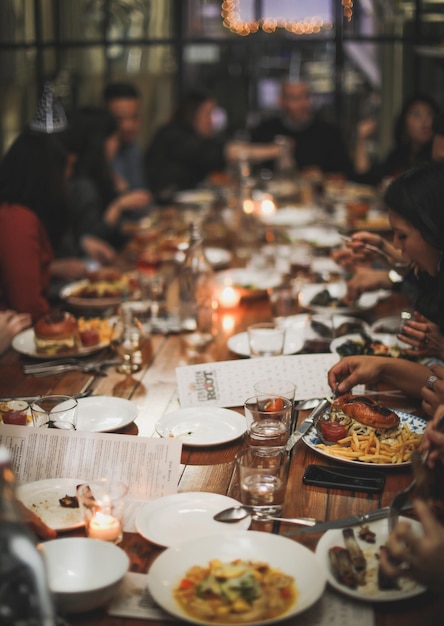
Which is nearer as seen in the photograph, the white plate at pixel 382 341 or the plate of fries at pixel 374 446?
the plate of fries at pixel 374 446

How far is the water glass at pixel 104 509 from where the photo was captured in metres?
1.40

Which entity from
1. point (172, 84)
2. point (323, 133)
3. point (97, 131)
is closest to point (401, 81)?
point (323, 133)

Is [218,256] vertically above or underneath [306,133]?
underneath

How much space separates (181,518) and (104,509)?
15cm

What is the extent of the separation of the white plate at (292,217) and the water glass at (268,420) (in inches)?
109

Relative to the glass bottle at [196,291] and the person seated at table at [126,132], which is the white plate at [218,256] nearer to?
the glass bottle at [196,291]

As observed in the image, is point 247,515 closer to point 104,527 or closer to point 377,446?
point 104,527

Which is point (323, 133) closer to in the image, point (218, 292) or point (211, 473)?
point (218, 292)

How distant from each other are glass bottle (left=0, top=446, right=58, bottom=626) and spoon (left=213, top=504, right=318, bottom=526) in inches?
20.0

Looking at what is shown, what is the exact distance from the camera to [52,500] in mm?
1523

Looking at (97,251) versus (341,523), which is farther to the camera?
(97,251)

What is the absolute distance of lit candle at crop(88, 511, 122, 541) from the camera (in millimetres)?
1396

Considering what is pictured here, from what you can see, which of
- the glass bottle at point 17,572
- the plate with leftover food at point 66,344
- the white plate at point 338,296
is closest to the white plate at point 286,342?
the white plate at point 338,296

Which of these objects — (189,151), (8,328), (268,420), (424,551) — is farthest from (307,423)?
(189,151)
